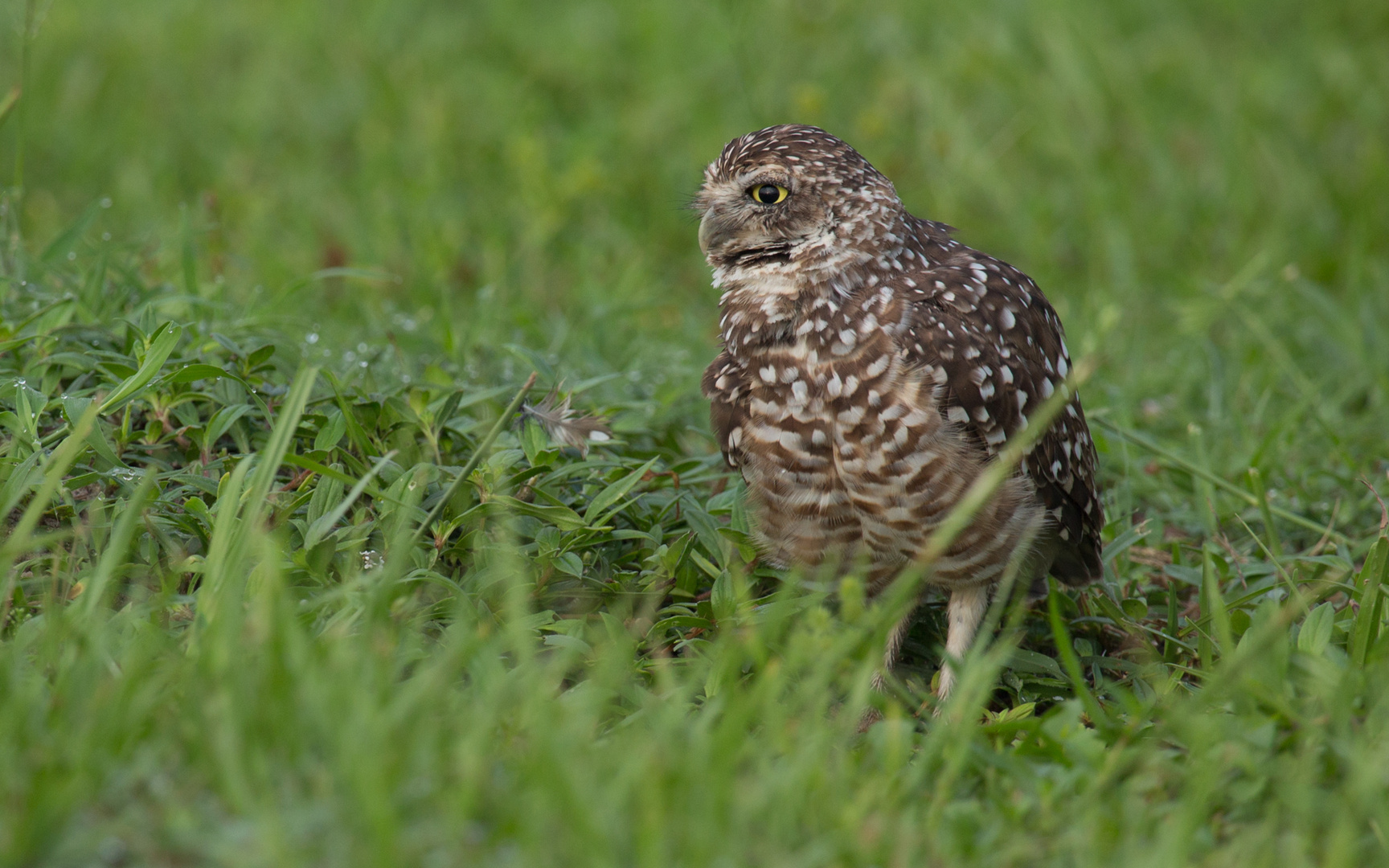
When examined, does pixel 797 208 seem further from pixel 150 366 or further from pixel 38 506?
pixel 38 506

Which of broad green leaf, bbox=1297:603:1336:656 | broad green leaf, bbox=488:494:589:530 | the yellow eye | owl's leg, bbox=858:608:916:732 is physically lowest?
owl's leg, bbox=858:608:916:732

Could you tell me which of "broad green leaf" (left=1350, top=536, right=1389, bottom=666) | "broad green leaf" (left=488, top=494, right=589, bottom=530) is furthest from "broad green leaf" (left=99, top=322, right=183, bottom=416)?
"broad green leaf" (left=1350, top=536, right=1389, bottom=666)

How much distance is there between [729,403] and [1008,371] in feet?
2.36

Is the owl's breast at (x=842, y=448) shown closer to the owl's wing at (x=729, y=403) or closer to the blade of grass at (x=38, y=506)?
the owl's wing at (x=729, y=403)

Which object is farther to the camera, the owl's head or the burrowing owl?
the owl's head

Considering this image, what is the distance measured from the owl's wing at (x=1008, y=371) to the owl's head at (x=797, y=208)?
9.0 inches

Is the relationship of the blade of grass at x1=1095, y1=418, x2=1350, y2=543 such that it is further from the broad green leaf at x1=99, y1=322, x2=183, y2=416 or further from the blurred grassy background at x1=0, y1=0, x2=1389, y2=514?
the broad green leaf at x1=99, y1=322, x2=183, y2=416

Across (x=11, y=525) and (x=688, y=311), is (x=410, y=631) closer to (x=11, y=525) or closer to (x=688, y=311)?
(x=11, y=525)

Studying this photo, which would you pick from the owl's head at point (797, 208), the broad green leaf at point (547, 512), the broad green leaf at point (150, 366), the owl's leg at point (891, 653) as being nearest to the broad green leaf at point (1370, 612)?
the owl's leg at point (891, 653)

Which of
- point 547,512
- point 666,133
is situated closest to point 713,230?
point 547,512

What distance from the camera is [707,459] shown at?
381cm

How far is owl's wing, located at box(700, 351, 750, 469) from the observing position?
3.25 meters

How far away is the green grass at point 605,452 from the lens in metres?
2.05

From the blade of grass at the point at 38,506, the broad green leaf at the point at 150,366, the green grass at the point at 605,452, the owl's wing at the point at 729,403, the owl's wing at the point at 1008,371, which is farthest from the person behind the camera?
the owl's wing at the point at 729,403
